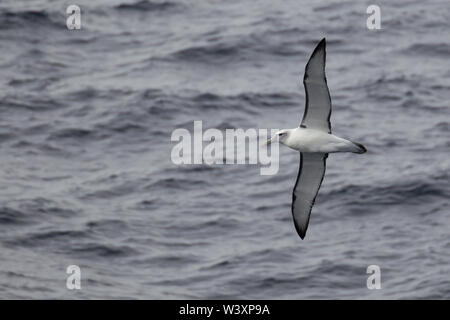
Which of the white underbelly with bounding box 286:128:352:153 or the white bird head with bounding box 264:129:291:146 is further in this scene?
the white bird head with bounding box 264:129:291:146

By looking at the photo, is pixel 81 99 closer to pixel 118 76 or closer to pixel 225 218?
pixel 118 76

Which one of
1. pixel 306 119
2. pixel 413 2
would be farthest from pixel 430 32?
pixel 306 119

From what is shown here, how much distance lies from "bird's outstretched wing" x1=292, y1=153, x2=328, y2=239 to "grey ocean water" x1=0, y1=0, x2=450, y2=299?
5.65m

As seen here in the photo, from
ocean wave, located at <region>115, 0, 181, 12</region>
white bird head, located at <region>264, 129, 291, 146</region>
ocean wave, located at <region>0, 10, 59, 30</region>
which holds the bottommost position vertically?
white bird head, located at <region>264, 129, 291, 146</region>

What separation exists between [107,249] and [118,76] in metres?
14.5

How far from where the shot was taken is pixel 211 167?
36.6 m

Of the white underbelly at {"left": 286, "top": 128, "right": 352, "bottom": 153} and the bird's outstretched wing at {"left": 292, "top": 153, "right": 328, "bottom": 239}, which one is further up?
the white underbelly at {"left": 286, "top": 128, "right": 352, "bottom": 153}

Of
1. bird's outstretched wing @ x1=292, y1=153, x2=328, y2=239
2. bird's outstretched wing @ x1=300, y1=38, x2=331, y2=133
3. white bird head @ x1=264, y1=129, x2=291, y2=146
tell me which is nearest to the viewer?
bird's outstretched wing @ x1=300, y1=38, x2=331, y2=133

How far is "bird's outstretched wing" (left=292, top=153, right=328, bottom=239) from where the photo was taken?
2292 centimetres

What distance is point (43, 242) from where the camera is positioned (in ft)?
107

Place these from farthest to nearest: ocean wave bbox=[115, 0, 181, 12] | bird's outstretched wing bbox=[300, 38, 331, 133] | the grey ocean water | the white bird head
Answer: ocean wave bbox=[115, 0, 181, 12], the grey ocean water, the white bird head, bird's outstretched wing bbox=[300, 38, 331, 133]

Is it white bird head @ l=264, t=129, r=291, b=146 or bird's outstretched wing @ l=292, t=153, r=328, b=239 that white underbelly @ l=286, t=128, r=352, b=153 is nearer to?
white bird head @ l=264, t=129, r=291, b=146

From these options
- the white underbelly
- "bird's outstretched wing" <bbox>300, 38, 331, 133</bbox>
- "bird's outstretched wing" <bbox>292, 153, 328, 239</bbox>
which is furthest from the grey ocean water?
"bird's outstretched wing" <bbox>300, 38, 331, 133</bbox>

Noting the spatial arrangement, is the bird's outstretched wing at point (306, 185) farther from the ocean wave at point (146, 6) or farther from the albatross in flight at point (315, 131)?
the ocean wave at point (146, 6)
